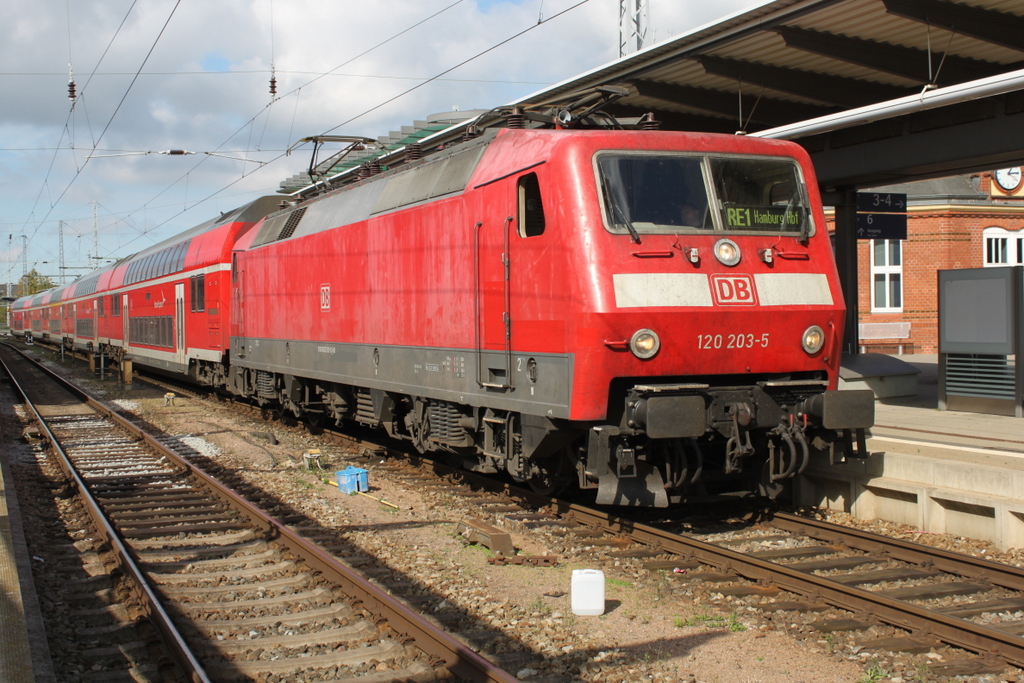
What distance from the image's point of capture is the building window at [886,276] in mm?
28969

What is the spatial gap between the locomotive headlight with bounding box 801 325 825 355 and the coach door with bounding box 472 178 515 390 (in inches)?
96.4

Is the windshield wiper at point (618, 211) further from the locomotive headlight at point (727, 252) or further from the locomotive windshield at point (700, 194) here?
the locomotive headlight at point (727, 252)

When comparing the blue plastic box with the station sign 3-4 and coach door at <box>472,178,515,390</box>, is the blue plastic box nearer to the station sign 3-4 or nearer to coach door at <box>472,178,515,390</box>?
coach door at <box>472,178,515,390</box>

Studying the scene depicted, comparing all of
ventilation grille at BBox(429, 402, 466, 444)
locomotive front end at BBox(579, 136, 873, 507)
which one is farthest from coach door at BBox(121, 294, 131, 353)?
locomotive front end at BBox(579, 136, 873, 507)

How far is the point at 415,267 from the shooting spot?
9727 mm

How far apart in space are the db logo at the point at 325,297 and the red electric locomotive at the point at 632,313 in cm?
302

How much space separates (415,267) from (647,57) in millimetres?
4144

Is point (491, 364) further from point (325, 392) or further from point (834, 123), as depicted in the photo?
point (325, 392)

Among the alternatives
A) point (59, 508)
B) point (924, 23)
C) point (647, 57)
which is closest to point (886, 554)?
point (924, 23)

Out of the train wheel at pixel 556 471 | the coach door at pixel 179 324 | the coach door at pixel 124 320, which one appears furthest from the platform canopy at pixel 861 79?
the coach door at pixel 124 320

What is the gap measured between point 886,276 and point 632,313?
24.8 meters

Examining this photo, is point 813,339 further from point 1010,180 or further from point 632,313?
point 1010,180

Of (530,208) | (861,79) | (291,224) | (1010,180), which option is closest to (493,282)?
(530,208)

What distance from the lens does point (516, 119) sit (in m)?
8.64
